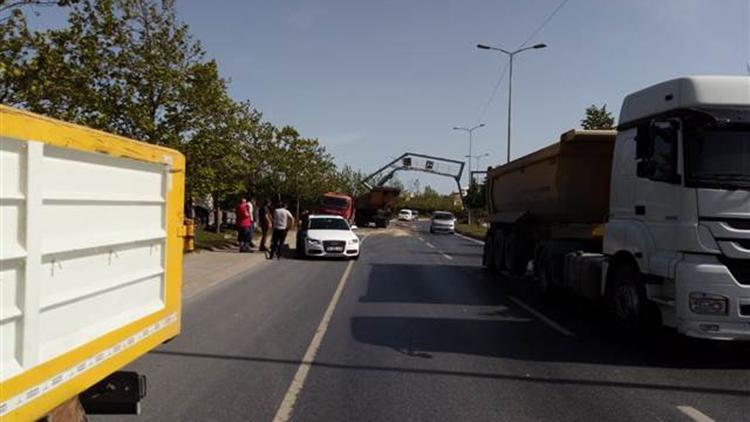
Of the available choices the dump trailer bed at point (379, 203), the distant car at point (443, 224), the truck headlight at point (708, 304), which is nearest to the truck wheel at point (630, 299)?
the truck headlight at point (708, 304)

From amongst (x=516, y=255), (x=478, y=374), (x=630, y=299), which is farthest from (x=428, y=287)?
(x=478, y=374)

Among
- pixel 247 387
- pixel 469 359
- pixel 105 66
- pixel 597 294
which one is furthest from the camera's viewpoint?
pixel 105 66

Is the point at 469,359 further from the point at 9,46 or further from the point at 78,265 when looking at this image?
the point at 9,46

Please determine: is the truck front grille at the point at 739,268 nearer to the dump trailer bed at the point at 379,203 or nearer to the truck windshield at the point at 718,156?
the truck windshield at the point at 718,156

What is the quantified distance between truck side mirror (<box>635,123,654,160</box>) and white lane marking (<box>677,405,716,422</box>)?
10.1 feet

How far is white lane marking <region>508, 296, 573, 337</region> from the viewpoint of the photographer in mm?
9828

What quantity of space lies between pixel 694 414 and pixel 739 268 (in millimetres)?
2316

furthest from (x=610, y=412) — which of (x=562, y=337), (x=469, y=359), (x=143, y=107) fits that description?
(x=143, y=107)

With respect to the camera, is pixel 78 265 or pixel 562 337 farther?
pixel 562 337

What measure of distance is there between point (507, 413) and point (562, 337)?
12.4 ft

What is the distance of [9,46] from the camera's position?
40.4ft

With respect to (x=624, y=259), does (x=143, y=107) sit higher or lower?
higher

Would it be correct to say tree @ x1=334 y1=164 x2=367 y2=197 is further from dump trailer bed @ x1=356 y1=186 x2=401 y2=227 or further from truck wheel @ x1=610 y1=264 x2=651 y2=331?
truck wheel @ x1=610 y1=264 x2=651 y2=331

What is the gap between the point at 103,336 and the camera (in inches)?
139
